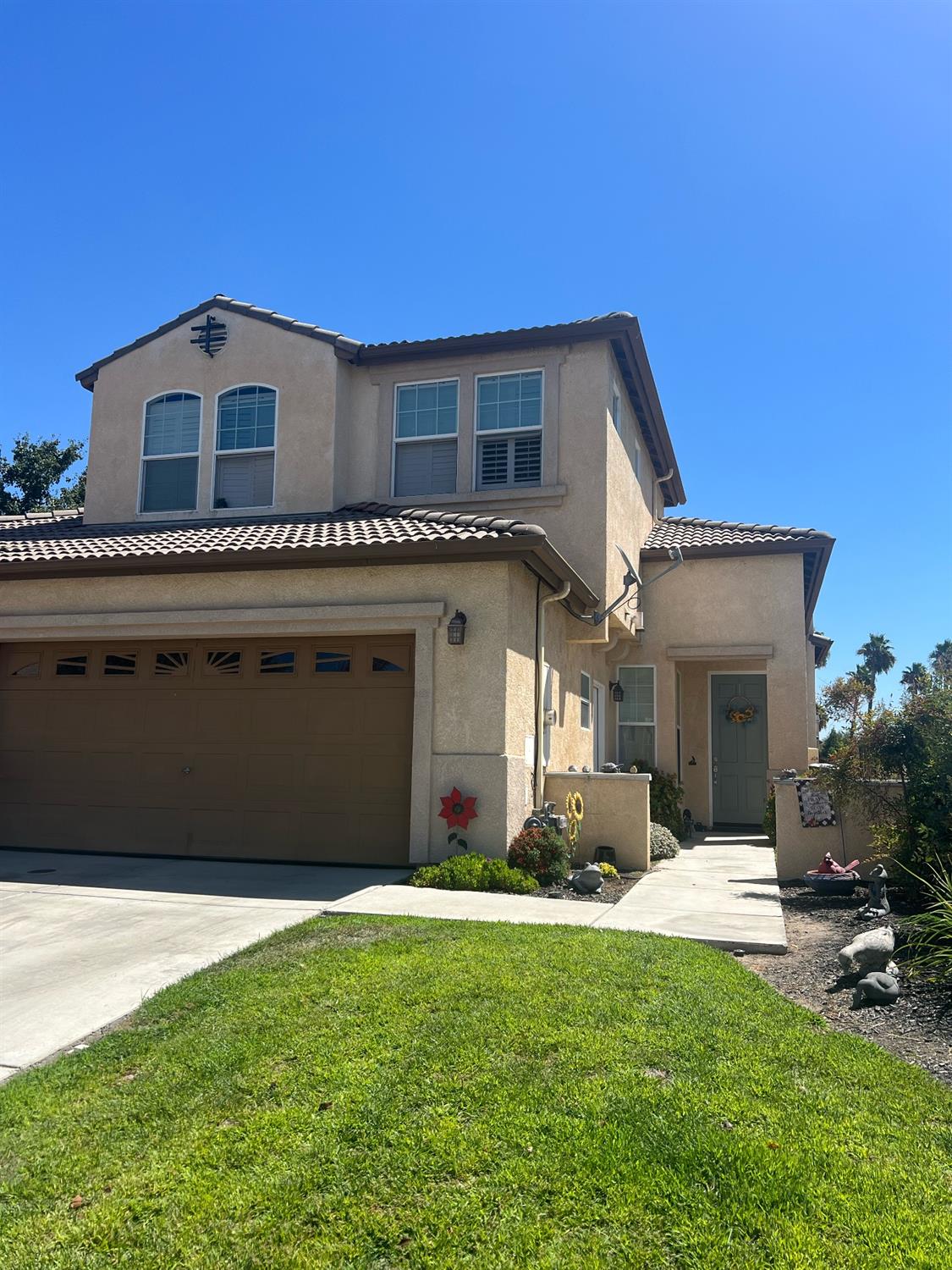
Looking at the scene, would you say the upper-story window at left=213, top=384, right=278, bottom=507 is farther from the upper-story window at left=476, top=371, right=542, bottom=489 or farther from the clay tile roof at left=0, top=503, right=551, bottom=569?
the upper-story window at left=476, top=371, right=542, bottom=489

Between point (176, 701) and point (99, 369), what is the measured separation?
21.9 ft

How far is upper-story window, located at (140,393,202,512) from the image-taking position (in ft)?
46.4

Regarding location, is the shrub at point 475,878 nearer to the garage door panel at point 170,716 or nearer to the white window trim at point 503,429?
the garage door panel at point 170,716

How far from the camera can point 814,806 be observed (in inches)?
402

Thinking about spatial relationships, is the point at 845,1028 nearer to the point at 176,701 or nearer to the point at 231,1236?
the point at 231,1236

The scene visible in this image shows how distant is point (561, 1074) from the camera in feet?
13.5

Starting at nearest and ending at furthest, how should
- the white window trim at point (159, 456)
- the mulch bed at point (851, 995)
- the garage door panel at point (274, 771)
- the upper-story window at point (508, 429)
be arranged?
1. the mulch bed at point (851, 995)
2. the garage door panel at point (274, 771)
3. the upper-story window at point (508, 429)
4. the white window trim at point (159, 456)

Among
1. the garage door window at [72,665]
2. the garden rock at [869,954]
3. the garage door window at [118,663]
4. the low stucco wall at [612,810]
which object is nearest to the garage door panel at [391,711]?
the low stucco wall at [612,810]

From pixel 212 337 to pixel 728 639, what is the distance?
32.6 feet

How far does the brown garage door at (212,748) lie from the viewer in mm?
10414

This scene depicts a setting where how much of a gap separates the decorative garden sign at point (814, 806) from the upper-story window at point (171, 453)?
31.5 ft

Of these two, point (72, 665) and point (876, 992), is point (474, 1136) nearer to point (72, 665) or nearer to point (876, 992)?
point (876, 992)

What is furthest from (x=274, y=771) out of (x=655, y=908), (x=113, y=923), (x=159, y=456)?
(x=159, y=456)

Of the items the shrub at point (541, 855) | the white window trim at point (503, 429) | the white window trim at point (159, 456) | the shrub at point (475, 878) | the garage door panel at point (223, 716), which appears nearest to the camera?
the shrub at point (475, 878)
